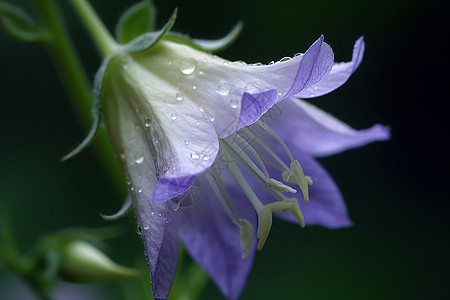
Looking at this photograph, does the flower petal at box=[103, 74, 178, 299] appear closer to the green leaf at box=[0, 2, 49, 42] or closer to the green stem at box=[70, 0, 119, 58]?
the green stem at box=[70, 0, 119, 58]

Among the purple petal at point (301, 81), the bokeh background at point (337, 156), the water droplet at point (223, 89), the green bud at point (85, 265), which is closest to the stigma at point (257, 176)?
the water droplet at point (223, 89)

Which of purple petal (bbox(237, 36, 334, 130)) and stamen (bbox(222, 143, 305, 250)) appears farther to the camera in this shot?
stamen (bbox(222, 143, 305, 250))

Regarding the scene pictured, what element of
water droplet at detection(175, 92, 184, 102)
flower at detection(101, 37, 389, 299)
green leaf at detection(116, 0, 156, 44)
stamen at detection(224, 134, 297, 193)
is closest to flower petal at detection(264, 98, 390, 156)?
flower at detection(101, 37, 389, 299)

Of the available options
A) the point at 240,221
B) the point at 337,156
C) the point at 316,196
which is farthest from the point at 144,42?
the point at 337,156

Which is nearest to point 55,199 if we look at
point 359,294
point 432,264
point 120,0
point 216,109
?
point 120,0

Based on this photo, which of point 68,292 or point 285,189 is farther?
point 68,292

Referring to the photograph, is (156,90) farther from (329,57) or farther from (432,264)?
(432,264)

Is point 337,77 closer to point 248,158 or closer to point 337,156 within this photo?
point 248,158
